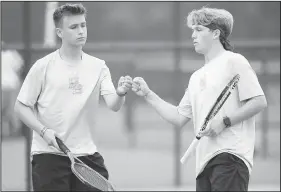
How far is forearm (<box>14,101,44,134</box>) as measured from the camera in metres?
4.73

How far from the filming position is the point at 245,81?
441 cm

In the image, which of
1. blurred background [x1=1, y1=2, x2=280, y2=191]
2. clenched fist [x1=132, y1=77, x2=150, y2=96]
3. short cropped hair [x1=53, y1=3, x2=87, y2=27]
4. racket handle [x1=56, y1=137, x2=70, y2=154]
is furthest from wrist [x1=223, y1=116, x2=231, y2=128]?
blurred background [x1=1, y1=2, x2=280, y2=191]

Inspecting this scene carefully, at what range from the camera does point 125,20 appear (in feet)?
28.0

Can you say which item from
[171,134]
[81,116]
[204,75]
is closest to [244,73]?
[204,75]

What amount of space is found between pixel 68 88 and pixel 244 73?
1.08 metres

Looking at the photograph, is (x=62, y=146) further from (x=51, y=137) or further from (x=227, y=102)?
(x=227, y=102)

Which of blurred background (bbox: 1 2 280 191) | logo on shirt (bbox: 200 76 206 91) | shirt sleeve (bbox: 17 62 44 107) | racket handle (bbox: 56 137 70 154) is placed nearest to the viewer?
logo on shirt (bbox: 200 76 206 91)

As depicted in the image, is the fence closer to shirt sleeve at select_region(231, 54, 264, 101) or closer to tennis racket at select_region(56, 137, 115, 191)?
tennis racket at select_region(56, 137, 115, 191)

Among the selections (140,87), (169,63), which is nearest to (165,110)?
(140,87)

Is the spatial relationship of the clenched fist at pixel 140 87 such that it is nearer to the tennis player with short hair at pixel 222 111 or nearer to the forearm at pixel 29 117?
the tennis player with short hair at pixel 222 111

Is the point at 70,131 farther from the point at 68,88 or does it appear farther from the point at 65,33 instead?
the point at 65,33

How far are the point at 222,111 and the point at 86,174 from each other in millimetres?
854

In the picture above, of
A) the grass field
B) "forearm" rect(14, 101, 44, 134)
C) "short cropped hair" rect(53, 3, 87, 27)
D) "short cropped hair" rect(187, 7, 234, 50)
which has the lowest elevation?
the grass field

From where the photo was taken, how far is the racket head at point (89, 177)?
4.36 meters
